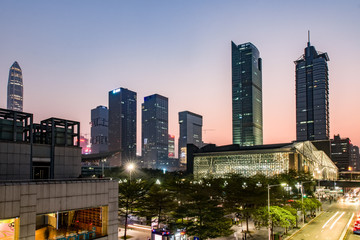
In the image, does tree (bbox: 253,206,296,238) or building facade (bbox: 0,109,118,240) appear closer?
building facade (bbox: 0,109,118,240)

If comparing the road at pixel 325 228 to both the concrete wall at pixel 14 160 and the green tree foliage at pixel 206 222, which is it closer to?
the green tree foliage at pixel 206 222

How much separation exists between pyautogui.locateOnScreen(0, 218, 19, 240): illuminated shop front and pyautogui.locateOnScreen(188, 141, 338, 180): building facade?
10244 cm

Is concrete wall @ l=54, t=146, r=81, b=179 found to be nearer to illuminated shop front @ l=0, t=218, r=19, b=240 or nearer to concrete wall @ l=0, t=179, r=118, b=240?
concrete wall @ l=0, t=179, r=118, b=240

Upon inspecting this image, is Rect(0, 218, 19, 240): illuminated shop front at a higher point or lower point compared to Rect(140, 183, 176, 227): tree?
higher

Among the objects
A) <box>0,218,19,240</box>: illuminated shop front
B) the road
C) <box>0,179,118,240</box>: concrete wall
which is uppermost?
<box>0,179,118,240</box>: concrete wall

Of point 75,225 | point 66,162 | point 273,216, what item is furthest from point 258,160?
point 75,225

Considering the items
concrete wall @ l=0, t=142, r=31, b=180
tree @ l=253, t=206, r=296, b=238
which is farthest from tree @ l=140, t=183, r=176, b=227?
concrete wall @ l=0, t=142, r=31, b=180

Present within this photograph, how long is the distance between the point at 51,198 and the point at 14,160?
9.67 metres

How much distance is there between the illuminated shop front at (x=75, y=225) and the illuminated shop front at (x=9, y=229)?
3488 mm

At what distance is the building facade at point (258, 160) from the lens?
132375mm

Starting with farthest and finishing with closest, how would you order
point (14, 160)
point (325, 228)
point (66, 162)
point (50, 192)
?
point (325, 228) < point (66, 162) < point (14, 160) < point (50, 192)

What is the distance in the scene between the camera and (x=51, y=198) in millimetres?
20453

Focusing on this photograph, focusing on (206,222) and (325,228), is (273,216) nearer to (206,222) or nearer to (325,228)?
(206,222)

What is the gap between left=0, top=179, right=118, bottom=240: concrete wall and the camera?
18438mm
